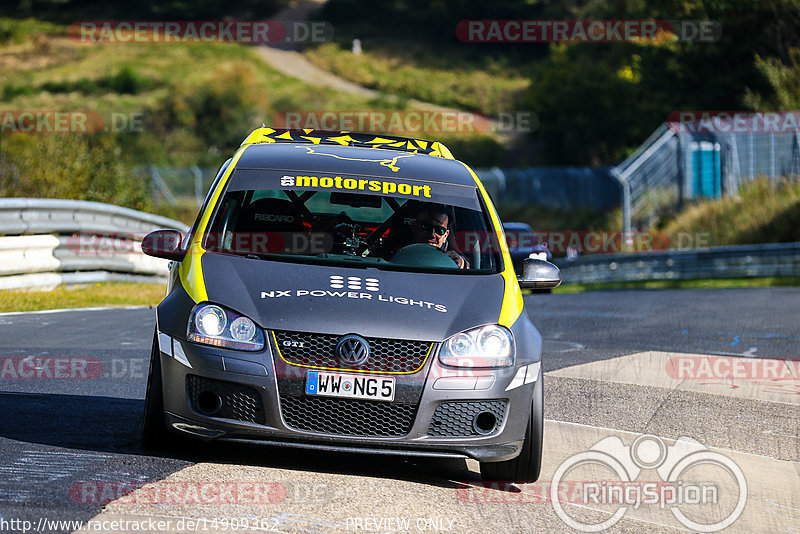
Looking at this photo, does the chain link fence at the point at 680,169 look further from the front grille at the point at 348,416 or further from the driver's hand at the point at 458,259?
the front grille at the point at 348,416

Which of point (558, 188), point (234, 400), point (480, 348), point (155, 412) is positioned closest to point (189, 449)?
point (155, 412)

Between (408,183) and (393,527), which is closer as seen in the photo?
(393,527)

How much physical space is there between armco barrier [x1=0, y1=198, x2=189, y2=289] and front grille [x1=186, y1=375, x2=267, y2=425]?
27.9 feet

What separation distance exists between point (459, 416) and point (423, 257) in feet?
3.97

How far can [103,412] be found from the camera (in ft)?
24.8

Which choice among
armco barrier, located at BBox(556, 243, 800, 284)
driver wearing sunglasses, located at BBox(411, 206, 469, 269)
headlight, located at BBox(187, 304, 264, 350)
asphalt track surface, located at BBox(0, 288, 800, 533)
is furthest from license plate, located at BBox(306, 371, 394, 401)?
armco barrier, located at BBox(556, 243, 800, 284)

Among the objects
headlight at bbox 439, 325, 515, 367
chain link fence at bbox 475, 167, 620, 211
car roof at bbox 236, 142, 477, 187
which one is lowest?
chain link fence at bbox 475, 167, 620, 211

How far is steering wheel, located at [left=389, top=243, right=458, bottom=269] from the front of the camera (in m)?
6.99

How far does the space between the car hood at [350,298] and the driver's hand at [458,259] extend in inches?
16.3

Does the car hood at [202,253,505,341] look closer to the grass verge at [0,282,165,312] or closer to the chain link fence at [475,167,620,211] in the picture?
the grass verge at [0,282,165,312]

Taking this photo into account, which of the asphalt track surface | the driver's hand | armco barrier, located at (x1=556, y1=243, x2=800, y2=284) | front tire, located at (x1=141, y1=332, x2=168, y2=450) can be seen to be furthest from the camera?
armco barrier, located at (x1=556, y1=243, x2=800, y2=284)

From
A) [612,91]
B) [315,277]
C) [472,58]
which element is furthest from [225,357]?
[472,58]

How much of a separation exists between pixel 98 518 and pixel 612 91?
58368 mm

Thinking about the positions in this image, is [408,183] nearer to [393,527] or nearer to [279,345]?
[279,345]
